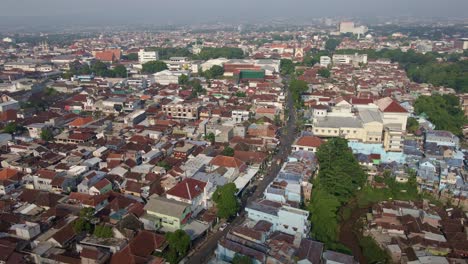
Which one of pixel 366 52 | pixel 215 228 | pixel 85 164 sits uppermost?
pixel 366 52

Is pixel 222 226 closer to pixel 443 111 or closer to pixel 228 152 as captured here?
pixel 228 152

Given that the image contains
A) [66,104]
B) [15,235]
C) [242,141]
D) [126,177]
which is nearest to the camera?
[15,235]

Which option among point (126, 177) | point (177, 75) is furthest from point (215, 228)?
point (177, 75)

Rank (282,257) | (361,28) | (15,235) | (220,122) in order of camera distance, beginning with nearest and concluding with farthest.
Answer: (282,257) < (15,235) < (220,122) < (361,28)

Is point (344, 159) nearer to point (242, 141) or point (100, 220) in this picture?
point (242, 141)

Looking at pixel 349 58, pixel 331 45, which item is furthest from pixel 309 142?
pixel 331 45

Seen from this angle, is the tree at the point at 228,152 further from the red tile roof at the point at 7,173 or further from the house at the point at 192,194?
the red tile roof at the point at 7,173

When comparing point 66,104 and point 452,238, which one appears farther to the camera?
point 66,104
